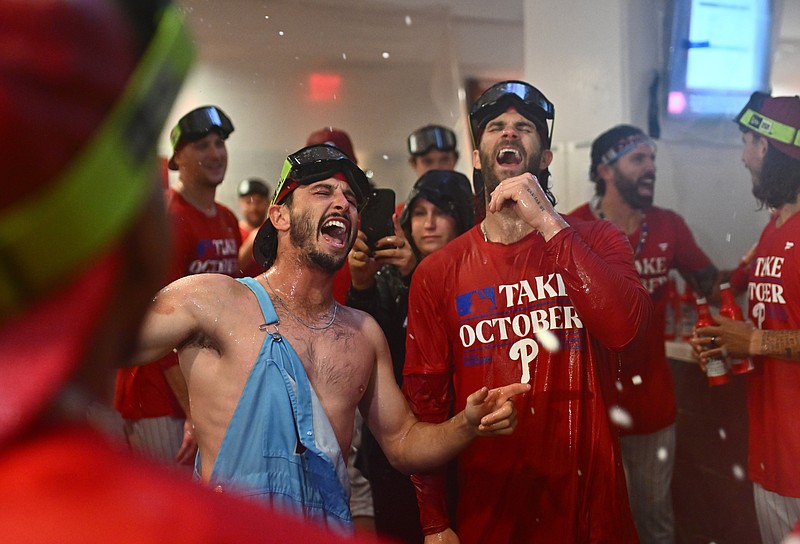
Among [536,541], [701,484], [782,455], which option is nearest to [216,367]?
[536,541]

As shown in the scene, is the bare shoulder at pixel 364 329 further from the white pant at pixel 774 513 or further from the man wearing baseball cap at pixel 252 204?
the man wearing baseball cap at pixel 252 204

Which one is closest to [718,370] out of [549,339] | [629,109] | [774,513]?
[774,513]

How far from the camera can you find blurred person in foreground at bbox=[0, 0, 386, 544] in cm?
47

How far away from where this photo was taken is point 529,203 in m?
1.67

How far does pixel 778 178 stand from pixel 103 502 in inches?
91.4

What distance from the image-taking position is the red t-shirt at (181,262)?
89.7 inches

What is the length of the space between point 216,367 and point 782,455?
176cm

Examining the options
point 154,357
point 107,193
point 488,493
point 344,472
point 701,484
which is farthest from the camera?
point 701,484

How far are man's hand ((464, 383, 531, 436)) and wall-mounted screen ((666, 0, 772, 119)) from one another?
70.7 inches

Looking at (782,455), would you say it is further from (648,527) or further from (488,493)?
(488,493)

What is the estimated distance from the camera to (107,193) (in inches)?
19.9

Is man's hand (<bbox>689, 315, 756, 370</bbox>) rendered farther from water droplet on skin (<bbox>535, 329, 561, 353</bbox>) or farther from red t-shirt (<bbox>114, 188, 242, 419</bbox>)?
red t-shirt (<bbox>114, 188, 242, 419</bbox>)

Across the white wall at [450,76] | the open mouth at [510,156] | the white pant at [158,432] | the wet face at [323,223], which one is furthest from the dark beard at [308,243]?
the white pant at [158,432]

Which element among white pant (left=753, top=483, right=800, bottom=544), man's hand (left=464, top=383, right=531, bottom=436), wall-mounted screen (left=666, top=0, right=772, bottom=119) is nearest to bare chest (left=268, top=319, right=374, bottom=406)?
man's hand (left=464, top=383, right=531, bottom=436)
